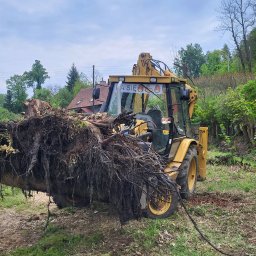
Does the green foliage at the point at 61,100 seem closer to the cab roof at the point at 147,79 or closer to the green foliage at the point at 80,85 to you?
the cab roof at the point at 147,79

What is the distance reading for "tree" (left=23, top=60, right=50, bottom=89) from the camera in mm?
68131

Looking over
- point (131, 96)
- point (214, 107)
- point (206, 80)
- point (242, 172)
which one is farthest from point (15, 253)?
point (206, 80)

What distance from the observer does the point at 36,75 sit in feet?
227

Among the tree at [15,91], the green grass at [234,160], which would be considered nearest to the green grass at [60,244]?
the green grass at [234,160]

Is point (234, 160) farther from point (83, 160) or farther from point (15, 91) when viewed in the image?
point (15, 91)

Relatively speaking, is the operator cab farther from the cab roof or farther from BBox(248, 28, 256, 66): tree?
BBox(248, 28, 256, 66): tree

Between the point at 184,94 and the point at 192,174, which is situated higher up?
the point at 184,94

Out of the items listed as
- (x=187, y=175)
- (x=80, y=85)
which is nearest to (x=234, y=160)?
(x=187, y=175)

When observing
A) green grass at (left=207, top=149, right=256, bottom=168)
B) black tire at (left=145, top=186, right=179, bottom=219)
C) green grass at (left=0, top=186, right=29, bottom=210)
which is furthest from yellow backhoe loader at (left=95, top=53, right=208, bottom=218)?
green grass at (left=207, top=149, right=256, bottom=168)

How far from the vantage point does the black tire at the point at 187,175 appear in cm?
841

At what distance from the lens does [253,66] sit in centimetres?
4844

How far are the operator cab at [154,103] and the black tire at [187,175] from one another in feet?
1.48

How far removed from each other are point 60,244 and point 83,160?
1.47 m

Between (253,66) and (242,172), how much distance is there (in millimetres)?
37841
